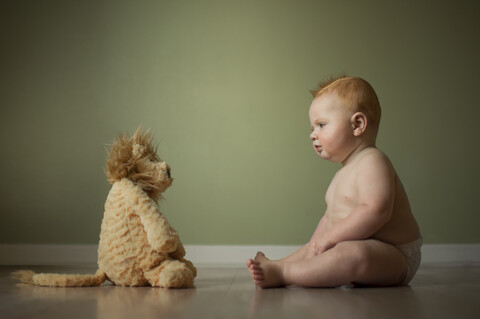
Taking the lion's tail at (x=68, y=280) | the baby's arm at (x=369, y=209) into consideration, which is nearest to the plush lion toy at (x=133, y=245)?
the lion's tail at (x=68, y=280)

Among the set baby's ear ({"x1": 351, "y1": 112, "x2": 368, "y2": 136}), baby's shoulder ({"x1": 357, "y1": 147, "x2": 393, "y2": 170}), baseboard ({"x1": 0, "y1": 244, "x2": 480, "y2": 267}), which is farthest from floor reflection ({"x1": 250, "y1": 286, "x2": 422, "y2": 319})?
baseboard ({"x1": 0, "y1": 244, "x2": 480, "y2": 267})

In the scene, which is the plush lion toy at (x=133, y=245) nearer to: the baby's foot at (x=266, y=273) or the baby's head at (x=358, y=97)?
the baby's foot at (x=266, y=273)

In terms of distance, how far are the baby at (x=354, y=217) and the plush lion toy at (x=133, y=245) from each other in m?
0.18

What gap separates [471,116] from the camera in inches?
97.3

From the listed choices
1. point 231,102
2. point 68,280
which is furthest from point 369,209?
point 231,102

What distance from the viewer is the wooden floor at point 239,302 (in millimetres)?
850

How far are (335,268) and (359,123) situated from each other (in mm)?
382

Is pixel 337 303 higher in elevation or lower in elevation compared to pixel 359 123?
lower

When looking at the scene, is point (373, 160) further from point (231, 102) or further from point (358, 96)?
point (231, 102)

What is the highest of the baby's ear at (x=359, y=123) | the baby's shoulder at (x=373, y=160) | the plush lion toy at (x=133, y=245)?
the baby's ear at (x=359, y=123)

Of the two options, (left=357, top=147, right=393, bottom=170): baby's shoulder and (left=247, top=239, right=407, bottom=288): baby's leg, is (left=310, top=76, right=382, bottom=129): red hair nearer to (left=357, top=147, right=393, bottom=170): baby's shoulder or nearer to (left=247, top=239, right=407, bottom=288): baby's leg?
(left=357, top=147, right=393, bottom=170): baby's shoulder

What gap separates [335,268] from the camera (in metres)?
1.13

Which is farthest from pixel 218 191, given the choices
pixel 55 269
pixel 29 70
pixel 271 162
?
pixel 29 70

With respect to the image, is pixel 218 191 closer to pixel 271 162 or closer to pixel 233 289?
pixel 271 162
